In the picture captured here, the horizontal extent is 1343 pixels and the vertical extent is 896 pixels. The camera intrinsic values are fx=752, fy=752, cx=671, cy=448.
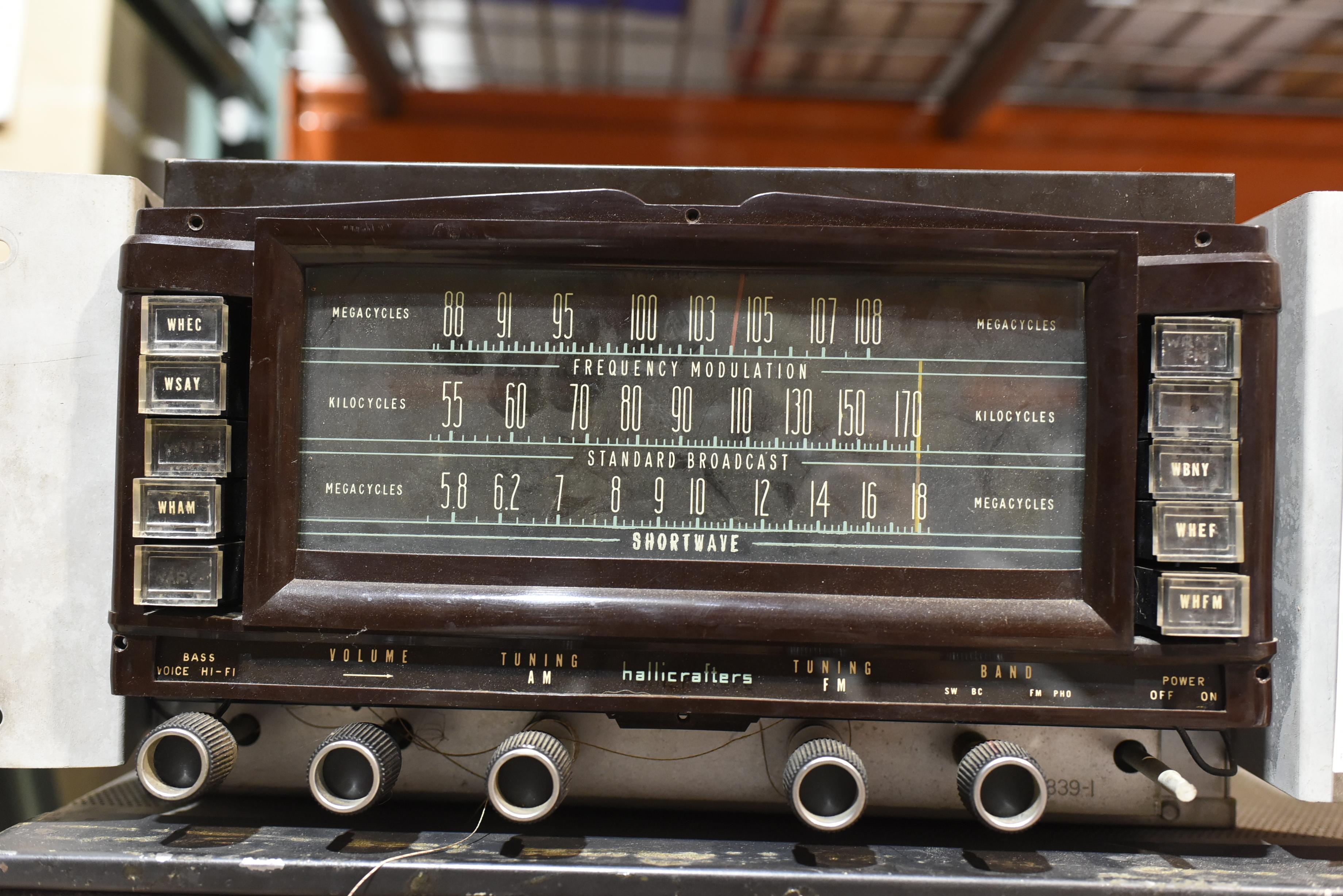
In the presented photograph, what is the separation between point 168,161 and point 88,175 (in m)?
0.06

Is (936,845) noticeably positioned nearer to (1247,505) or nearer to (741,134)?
(1247,505)

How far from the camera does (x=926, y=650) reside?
2.02ft

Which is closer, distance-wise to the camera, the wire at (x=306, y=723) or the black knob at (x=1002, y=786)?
the black knob at (x=1002, y=786)

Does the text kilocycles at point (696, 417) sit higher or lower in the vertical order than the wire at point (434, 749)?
higher

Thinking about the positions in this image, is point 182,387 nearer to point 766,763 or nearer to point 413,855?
point 413,855

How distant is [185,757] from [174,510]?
0.20 metres

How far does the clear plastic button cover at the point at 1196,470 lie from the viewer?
605 millimetres

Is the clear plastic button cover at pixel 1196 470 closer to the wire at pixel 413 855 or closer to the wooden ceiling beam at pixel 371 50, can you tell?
the wire at pixel 413 855

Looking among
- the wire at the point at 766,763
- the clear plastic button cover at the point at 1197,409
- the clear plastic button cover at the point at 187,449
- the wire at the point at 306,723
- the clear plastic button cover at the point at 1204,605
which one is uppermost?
the clear plastic button cover at the point at 1197,409

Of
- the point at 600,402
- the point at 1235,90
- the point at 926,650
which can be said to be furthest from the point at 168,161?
the point at 1235,90

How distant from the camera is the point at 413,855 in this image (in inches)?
23.5

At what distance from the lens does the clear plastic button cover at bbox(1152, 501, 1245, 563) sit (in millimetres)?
600

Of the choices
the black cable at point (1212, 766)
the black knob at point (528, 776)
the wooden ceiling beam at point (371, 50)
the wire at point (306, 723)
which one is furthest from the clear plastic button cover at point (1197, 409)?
the wooden ceiling beam at point (371, 50)

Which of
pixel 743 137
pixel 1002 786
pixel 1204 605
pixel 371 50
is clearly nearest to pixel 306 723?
pixel 1002 786
